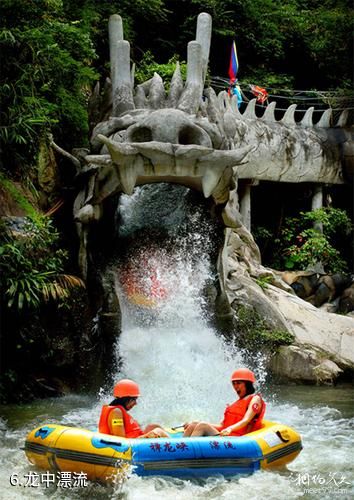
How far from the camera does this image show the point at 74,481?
5.54 m

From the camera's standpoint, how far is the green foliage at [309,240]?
1574 centimetres

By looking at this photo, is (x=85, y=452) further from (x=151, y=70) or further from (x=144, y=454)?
(x=151, y=70)

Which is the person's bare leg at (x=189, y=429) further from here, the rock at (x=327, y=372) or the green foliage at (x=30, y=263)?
the rock at (x=327, y=372)

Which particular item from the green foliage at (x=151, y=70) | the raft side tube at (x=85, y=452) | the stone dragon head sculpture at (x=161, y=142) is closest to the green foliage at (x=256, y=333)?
the stone dragon head sculpture at (x=161, y=142)

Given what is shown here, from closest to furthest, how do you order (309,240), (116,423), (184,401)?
(116,423)
(184,401)
(309,240)

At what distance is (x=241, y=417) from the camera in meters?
6.35

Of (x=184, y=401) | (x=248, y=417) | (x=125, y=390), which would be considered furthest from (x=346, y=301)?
(x=125, y=390)

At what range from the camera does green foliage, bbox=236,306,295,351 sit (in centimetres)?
1023

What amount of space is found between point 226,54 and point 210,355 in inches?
464

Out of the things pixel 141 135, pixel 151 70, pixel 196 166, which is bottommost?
pixel 196 166

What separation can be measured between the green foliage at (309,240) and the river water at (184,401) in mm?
5825

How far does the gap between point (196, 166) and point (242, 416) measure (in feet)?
10.6

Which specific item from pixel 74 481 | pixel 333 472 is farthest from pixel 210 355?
pixel 74 481

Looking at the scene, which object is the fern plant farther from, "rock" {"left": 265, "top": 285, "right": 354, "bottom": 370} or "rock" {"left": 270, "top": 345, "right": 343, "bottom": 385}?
"rock" {"left": 265, "top": 285, "right": 354, "bottom": 370}
